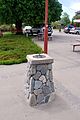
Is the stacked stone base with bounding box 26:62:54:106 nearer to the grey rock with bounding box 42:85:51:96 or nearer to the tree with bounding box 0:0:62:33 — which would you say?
the grey rock with bounding box 42:85:51:96

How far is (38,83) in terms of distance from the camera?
21.7 ft

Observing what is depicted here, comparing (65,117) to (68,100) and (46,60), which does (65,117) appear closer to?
(68,100)

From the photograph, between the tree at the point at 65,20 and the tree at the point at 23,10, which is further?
the tree at the point at 65,20

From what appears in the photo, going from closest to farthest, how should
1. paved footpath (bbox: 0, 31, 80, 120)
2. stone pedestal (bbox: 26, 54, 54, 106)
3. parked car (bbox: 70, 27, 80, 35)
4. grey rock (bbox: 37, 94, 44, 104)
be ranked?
paved footpath (bbox: 0, 31, 80, 120), stone pedestal (bbox: 26, 54, 54, 106), grey rock (bbox: 37, 94, 44, 104), parked car (bbox: 70, 27, 80, 35)

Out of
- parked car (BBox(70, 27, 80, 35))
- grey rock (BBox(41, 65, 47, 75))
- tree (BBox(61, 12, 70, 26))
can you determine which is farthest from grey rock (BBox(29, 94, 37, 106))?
tree (BBox(61, 12, 70, 26))

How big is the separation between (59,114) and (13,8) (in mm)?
21879

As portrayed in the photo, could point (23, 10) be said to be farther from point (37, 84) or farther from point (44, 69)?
point (37, 84)

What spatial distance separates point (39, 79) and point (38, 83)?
0.10 metres

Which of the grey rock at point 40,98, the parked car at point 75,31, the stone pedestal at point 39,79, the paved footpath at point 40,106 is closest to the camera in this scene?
the paved footpath at point 40,106

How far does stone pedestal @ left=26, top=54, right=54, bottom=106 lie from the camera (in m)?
6.55

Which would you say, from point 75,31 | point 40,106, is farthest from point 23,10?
point 40,106

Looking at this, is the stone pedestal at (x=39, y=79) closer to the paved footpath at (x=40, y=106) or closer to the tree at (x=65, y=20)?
the paved footpath at (x=40, y=106)

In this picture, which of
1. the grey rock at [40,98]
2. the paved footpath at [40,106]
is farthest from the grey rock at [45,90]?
the paved footpath at [40,106]

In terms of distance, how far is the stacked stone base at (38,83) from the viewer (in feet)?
21.6
